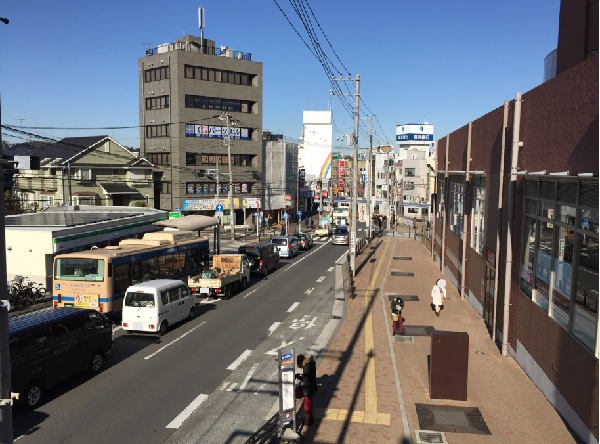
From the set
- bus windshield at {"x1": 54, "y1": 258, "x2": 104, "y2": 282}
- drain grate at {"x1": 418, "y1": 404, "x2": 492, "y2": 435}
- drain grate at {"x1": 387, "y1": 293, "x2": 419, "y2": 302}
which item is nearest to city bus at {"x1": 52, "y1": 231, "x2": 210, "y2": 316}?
bus windshield at {"x1": 54, "y1": 258, "x2": 104, "y2": 282}

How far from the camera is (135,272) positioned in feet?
67.2

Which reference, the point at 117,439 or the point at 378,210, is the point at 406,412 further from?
the point at 378,210

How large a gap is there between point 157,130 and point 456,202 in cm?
4491

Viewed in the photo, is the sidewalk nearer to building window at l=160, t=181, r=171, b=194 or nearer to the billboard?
building window at l=160, t=181, r=171, b=194

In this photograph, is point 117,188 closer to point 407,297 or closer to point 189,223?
point 189,223

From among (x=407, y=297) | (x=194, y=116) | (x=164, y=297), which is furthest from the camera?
(x=194, y=116)

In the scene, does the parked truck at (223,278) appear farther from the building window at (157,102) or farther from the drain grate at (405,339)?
the building window at (157,102)

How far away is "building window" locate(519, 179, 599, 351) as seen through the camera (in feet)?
31.8

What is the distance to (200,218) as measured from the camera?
33.2 metres

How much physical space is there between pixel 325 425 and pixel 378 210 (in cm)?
9454

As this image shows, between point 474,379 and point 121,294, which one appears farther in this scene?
point 121,294

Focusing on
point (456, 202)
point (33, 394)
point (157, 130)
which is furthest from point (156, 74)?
point (33, 394)

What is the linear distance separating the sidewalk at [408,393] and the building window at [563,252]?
2227 mm

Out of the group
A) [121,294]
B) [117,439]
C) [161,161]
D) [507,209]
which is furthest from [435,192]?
[161,161]
